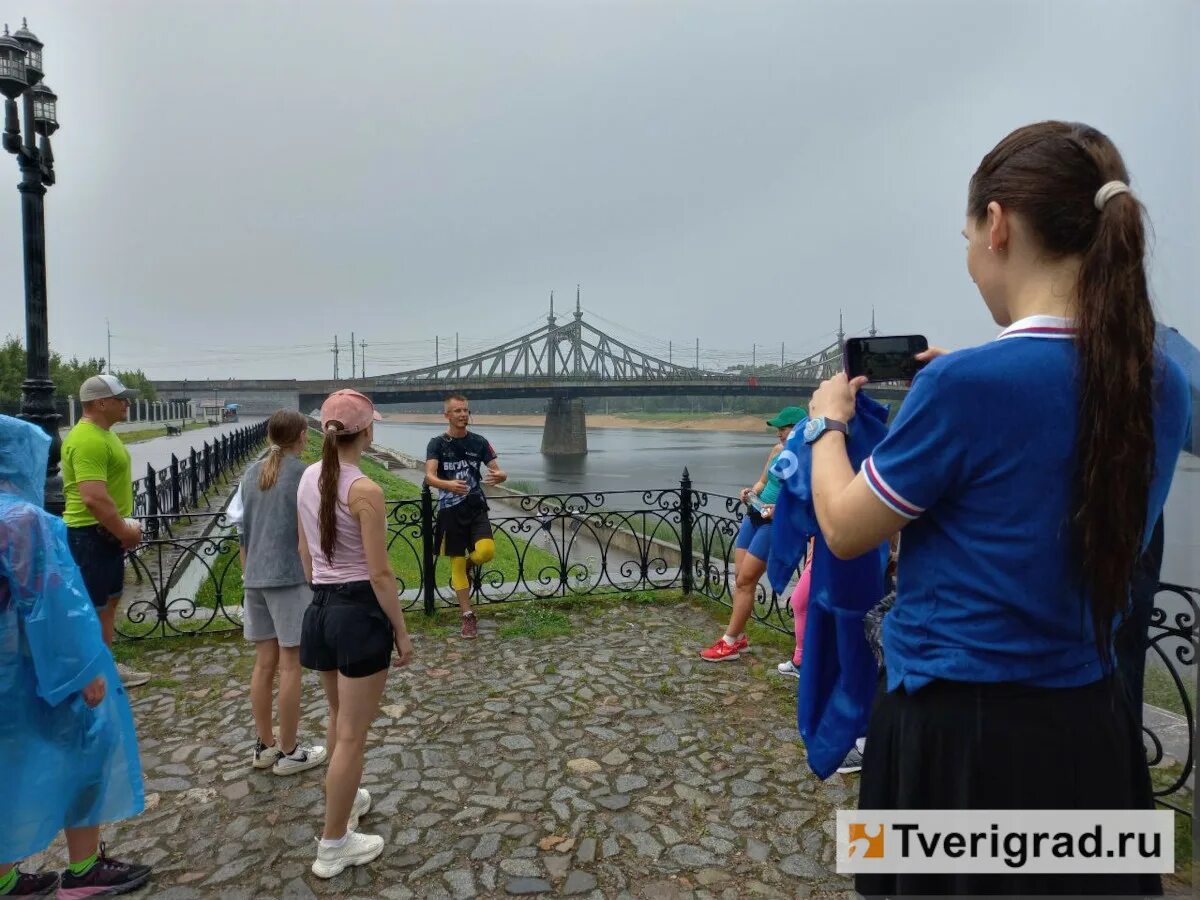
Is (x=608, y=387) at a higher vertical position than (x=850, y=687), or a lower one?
higher

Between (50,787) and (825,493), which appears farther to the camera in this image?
(50,787)

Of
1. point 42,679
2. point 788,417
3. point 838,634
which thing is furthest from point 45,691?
point 788,417

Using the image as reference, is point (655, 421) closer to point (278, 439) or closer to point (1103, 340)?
point (278, 439)

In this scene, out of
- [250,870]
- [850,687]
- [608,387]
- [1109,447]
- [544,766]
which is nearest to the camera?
[1109,447]

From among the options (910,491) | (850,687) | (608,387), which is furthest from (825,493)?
(608,387)

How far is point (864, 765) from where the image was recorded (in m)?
1.30

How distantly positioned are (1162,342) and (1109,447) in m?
0.23

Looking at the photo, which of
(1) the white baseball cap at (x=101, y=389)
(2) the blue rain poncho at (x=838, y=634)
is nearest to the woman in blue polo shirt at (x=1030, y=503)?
(2) the blue rain poncho at (x=838, y=634)

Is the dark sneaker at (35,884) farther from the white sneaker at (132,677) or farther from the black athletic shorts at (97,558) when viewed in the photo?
the white sneaker at (132,677)

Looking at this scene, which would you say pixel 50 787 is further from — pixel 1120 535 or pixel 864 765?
pixel 1120 535

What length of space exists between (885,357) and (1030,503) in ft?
1.57

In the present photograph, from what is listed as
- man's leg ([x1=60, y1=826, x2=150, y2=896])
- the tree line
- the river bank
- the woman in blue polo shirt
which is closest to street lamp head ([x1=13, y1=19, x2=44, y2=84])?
man's leg ([x1=60, y1=826, x2=150, y2=896])

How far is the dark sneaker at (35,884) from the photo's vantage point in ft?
7.45

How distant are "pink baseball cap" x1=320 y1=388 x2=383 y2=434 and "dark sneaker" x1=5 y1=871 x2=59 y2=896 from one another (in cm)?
180
